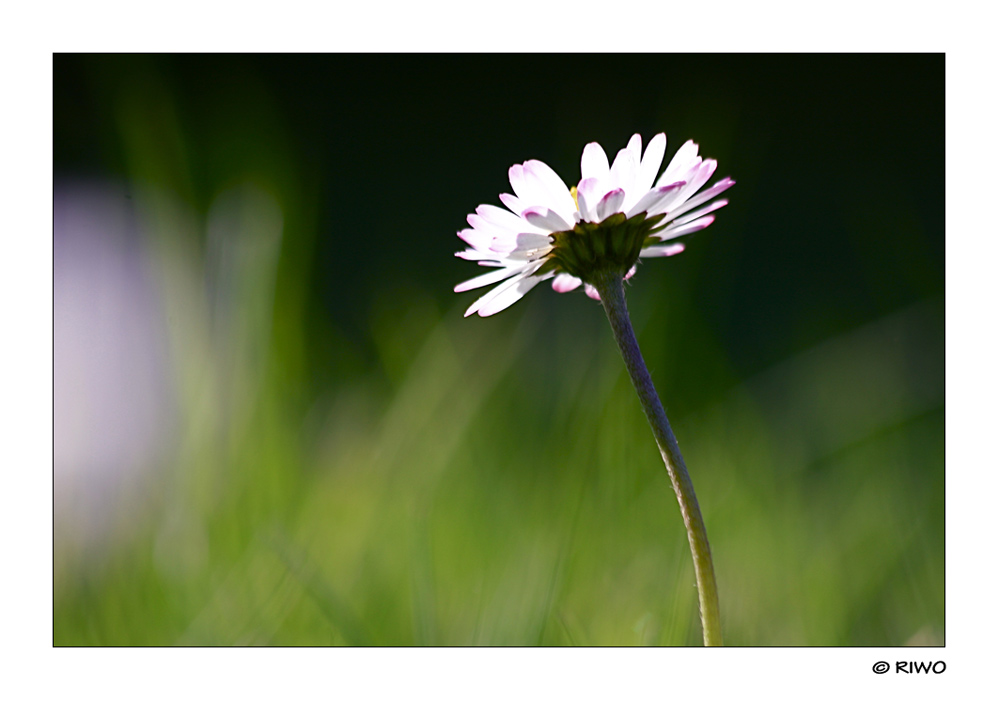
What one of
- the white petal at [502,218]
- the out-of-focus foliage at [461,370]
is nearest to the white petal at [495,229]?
the white petal at [502,218]

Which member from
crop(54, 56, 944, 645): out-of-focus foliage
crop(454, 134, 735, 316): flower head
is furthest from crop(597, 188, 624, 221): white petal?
crop(54, 56, 944, 645): out-of-focus foliage

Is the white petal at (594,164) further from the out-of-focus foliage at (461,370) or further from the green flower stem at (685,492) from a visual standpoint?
the out-of-focus foliage at (461,370)

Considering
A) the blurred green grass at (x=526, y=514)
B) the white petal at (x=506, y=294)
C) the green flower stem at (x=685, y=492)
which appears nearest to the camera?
the green flower stem at (x=685, y=492)

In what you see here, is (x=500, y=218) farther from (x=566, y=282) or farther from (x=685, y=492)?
(x=685, y=492)

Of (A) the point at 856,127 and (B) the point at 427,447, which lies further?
(A) the point at 856,127

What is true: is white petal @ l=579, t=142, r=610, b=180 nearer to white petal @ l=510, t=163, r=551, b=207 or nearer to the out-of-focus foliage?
white petal @ l=510, t=163, r=551, b=207

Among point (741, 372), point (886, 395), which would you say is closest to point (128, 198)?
point (741, 372)
